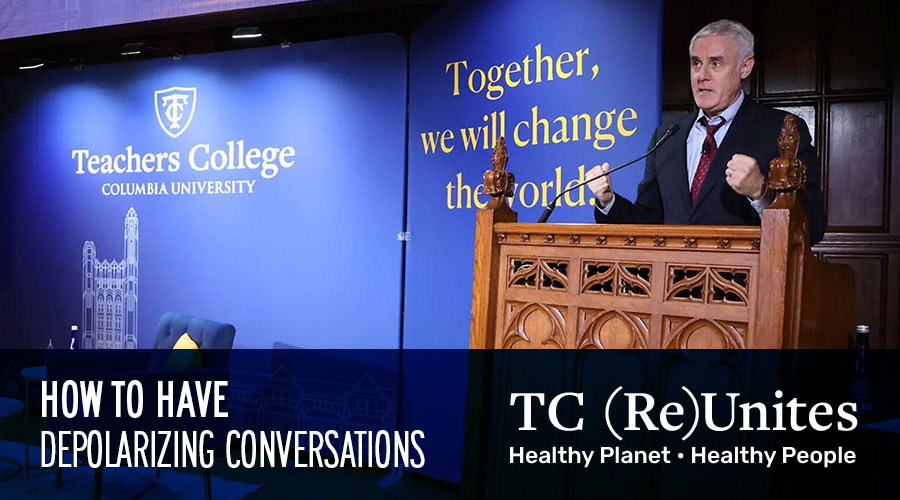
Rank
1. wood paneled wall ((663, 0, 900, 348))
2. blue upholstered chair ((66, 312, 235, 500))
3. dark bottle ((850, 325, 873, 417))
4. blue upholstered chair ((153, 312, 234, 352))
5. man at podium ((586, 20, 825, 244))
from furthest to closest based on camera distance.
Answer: wood paneled wall ((663, 0, 900, 348)) < blue upholstered chair ((153, 312, 234, 352)) < blue upholstered chair ((66, 312, 235, 500)) < dark bottle ((850, 325, 873, 417)) < man at podium ((586, 20, 825, 244))

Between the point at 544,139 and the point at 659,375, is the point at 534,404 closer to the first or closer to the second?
the point at 659,375

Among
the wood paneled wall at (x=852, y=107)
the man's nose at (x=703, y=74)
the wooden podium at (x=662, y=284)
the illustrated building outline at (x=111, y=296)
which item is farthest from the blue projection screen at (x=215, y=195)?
the wooden podium at (x=662, y=284)

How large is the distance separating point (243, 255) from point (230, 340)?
41.9 inches

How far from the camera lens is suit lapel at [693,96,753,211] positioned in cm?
188

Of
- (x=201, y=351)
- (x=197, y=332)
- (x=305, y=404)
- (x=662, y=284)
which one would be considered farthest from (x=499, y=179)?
(x=305, y=404)

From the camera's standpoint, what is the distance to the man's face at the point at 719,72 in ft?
6.52

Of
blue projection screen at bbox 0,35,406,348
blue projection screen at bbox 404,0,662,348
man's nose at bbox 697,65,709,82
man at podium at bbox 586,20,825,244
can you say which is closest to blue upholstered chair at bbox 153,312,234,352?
blue projection screen at bbox 0,35,406,348

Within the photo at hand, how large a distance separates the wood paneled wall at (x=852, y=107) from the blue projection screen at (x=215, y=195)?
7.04 feet

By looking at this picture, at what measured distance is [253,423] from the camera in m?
4.75

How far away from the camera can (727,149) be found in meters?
1.90

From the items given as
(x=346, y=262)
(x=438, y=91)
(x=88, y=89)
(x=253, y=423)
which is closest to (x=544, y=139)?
(x=438, y=91)

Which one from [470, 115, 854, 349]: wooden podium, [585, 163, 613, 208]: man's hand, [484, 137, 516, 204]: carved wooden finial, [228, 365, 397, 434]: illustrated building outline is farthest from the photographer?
[228, 365, 397, 434]: illustrated building outline

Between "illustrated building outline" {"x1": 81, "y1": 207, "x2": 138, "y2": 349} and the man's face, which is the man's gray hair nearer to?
the man's face

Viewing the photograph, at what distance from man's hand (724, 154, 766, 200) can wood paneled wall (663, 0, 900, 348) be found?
10.3 ft
